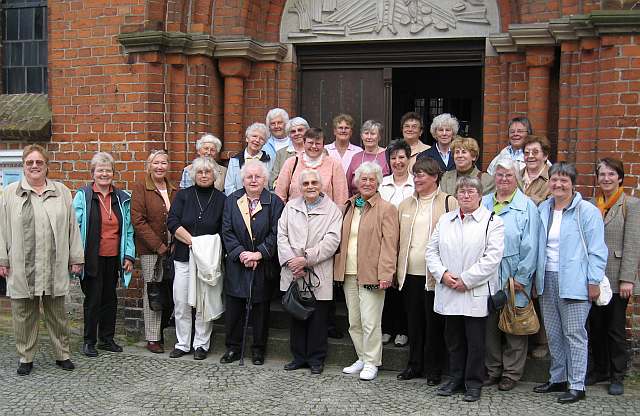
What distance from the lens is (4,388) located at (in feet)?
18.1

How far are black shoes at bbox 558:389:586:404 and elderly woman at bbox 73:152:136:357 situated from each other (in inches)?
156

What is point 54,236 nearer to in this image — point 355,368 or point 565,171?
point 355,368

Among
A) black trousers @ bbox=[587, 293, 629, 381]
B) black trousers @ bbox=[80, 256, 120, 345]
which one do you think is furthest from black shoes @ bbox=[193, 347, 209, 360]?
black trousers @ bbox=[587, 293, 629, 381]

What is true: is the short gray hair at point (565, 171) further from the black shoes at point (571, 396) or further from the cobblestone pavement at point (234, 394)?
the cobblestone pavement at point (234, 394)

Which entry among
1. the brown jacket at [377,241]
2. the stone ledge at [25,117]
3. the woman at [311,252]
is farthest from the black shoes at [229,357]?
the stone ledge at [25,117]

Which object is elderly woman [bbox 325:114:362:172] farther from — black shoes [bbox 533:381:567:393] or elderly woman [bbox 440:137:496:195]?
black shoes [bbox 533:381:567:393]

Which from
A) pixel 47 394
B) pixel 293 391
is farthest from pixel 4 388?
pixel 293 391

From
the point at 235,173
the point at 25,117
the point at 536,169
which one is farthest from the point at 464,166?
the point at 25,117

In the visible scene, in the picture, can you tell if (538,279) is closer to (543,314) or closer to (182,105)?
(543,314)

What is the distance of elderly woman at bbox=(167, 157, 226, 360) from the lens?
6227 mm

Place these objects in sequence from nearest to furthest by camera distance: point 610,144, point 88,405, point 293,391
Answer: point 88,405 < point 293,391 < point 610,144

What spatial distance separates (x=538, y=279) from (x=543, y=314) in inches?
12.8

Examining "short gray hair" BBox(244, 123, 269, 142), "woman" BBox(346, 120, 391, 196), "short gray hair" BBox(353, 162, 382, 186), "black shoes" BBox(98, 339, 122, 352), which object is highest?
"short gray hair" BBox(244, 123, 269, 142)

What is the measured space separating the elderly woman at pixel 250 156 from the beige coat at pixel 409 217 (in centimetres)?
163
